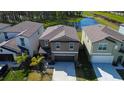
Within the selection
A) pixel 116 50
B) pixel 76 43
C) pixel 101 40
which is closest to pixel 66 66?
pixel 76 43

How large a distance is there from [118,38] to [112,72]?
538 centimetres

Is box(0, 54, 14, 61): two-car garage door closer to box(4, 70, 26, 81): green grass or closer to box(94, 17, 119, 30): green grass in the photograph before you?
box(4, 70, 26, 81): green grass

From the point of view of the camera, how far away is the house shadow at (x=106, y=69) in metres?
19.1

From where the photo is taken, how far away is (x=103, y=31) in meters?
22.6

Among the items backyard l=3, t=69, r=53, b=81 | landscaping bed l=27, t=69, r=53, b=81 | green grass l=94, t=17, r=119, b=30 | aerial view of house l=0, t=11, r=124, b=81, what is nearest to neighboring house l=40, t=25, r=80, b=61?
aerial view of house l=0, t=11, r=124, b=81

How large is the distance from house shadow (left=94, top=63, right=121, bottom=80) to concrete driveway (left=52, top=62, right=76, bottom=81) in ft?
11.3

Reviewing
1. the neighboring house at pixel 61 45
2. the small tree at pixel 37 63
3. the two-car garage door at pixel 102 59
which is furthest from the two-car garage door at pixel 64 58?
the two-car garage door at pixel 102 59

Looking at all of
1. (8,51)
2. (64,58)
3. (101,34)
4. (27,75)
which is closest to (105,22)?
(101,34)

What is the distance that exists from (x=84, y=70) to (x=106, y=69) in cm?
331

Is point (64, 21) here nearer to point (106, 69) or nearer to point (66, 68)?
point (66, 68)

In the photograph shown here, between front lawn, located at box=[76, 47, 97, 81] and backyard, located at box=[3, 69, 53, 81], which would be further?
front lawn, located at box=[76, 47, 97, 81]

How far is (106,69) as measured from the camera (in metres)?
20.4

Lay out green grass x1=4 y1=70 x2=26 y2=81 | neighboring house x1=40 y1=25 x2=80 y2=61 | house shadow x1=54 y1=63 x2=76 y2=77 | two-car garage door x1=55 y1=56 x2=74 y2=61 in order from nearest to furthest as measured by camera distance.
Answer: green grass x1=4 y1=70 x2=26 y2=81, house shadow x1=54 y1=63 x2=76 y2=77, neighboring house x1=40 y1=25 x2=80 y2=61, two-car garage door x1=55 y1=56 x2=74 y2=61

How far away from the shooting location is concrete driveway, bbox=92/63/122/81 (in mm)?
18562
